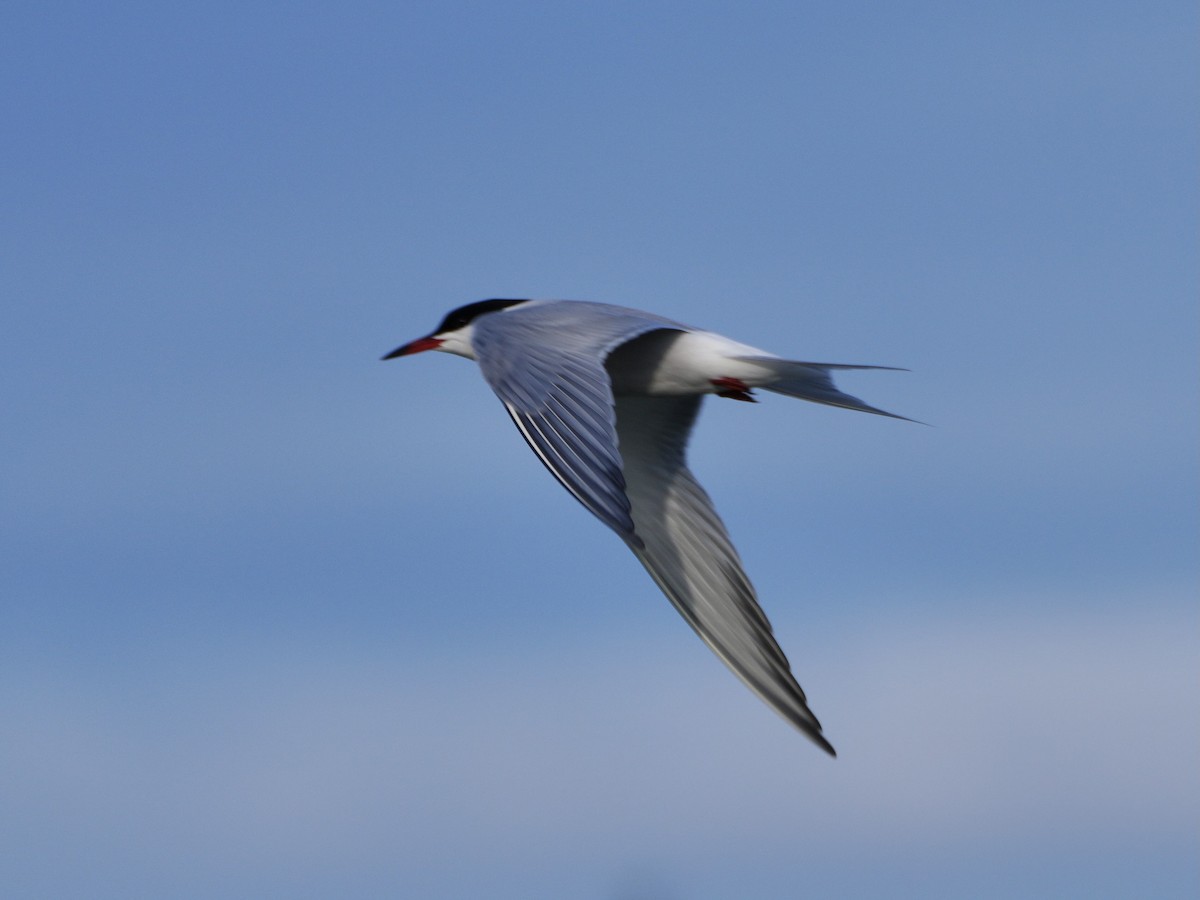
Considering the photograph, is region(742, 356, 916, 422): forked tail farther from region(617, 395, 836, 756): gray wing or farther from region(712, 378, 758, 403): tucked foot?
region(617, 395, 836, 756): gray wing

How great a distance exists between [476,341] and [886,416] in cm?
273

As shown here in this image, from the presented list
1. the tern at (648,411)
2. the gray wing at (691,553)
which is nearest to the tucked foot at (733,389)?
the tern at (648,411)

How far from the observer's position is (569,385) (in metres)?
9.41

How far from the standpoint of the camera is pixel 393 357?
12781 millimetres

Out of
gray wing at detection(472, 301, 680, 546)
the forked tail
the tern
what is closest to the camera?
gray wing at detection(472, 301, 680, 546)

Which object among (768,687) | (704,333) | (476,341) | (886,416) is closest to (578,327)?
(476,341)

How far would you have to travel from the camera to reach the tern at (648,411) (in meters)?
9.02

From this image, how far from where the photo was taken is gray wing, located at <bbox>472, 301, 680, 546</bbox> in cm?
857

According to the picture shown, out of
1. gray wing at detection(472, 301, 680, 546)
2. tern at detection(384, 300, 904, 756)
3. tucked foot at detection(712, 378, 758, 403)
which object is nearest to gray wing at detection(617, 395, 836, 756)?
tern at detection(384, 300, 904, 756)

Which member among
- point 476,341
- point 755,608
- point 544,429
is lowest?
point 755,608

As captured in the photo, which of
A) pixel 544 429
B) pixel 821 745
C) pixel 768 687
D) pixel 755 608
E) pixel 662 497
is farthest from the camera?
pixel 662 497

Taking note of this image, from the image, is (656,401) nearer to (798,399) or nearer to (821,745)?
(798,399)

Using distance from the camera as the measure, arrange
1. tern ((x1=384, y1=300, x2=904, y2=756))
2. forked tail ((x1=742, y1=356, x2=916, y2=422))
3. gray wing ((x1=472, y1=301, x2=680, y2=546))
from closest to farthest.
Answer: gray wing ((x1=472, y1=301, x2=680, y2=546)), tern ((x1=384, y1=300, x2=904, y2=756)), forked tail ((x1=742, y1=356, x2=916, y2=422))

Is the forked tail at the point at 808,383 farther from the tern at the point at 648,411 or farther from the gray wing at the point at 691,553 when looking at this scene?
the gray wing at the point at 691,553
